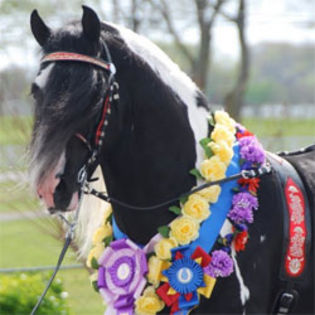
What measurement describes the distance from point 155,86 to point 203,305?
949mm

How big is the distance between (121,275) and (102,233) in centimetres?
26

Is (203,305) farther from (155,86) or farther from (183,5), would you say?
(183,5)

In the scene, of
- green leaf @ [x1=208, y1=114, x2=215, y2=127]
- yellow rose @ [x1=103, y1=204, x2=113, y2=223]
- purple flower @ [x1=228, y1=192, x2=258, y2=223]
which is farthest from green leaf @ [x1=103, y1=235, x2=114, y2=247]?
green leaf @ [x1=208, y1=114, x2=215, y2=127]

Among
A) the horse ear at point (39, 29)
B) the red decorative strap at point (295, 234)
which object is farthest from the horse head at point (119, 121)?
the red decorative strap at point (295, 234)

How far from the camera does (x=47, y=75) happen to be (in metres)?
2.63

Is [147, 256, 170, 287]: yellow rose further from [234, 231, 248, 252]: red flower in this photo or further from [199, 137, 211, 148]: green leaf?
[199, 137, 211, 148]: green leaf

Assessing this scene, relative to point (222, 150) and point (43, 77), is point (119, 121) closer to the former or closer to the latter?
point (43, 77)

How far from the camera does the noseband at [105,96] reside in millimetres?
2665

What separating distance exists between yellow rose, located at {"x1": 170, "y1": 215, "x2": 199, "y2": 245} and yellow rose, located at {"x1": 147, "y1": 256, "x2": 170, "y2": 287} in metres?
0.12

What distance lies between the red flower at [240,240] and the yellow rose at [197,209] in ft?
0.53

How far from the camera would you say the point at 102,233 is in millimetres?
3166

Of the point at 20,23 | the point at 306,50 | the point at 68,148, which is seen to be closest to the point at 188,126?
the point at 68,148

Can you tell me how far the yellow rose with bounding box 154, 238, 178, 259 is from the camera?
2.86 meters

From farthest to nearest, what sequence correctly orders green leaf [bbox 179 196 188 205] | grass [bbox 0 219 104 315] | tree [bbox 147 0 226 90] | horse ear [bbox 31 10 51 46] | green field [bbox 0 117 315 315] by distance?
tree [bbox 147 0 226 90] < grass [bbox 0 219 104 315] < green field [bbox 0 117 315 315] < green leaf [bbox 179 196 188 205] < horse ear [bbox 31 10 51 46]
